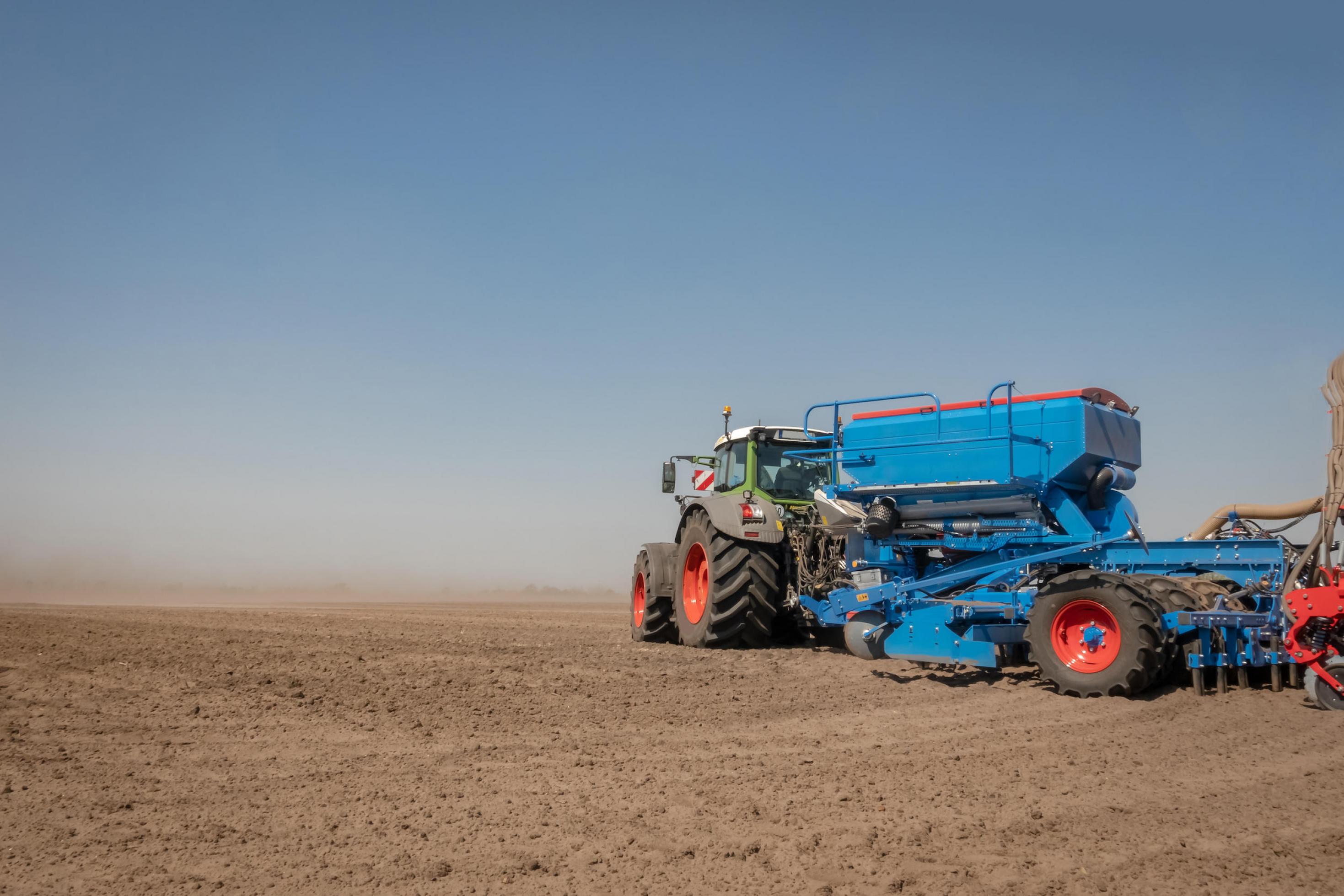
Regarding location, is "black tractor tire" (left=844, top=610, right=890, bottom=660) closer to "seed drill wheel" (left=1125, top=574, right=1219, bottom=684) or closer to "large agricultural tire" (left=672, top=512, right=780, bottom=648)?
"large agricultural tire" (left=672, top=512, right=780, bottom=648)

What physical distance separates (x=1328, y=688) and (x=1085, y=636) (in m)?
1.33

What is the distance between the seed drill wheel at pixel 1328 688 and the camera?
17.9ft

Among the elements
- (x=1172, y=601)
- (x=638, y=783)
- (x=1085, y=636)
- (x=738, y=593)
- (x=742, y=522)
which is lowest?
(x=638, y=783)

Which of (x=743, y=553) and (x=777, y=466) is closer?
(x=743, y=553)

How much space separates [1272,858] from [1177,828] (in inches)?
13.9

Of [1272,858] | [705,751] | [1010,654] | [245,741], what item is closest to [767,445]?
[1010,654]

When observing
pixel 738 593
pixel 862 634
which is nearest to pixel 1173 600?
pixel 862 634

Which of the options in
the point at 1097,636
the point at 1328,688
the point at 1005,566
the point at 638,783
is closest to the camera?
the point at 638,783

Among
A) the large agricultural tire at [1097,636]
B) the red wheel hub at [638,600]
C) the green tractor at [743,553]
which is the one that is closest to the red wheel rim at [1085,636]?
the large agricultural tire at [1097,636]

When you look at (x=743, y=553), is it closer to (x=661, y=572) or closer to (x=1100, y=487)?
(x=661, y=572)

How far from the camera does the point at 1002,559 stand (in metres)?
7.75

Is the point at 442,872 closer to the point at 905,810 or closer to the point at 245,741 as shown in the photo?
the point at 905,810

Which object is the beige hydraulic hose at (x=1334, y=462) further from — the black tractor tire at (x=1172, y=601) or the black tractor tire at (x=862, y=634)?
the black tractor tire at (x=862, y=634)

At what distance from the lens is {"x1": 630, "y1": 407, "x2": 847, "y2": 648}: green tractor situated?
30.3ft
